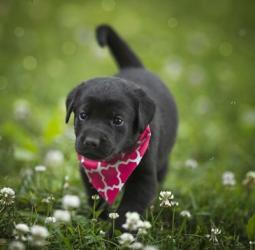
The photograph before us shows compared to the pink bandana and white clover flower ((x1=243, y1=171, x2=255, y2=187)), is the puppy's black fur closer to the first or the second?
the pink bandana

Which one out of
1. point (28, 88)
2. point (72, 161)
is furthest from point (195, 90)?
point (72, 161)

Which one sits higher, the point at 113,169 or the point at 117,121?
the point at 117,121

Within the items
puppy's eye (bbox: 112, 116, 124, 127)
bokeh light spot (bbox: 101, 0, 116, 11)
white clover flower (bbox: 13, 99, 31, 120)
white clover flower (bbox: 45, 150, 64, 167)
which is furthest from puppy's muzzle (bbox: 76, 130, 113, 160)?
bokeh light spot (bbox: 101, 0, 116, 11)

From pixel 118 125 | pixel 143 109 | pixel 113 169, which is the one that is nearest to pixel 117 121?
pixel 118 125

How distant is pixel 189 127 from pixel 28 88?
188cm

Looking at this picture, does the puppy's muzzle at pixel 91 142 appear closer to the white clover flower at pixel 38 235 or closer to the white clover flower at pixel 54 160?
the white clover flower at pixel 38 235

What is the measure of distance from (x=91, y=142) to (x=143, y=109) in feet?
1.36

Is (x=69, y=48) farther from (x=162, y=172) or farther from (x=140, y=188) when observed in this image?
(x=140, y=188)

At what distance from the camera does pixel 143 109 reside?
3.06 m

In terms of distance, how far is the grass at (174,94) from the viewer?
3.03 m

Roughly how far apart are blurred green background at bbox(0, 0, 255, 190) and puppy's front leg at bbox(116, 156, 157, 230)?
0.74 metres

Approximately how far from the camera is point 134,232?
2.99 meters

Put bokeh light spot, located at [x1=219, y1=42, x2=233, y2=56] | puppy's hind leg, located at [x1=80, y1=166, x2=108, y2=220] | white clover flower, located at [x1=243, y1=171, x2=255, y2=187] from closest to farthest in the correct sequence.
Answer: puppy's hind leg, located at [x1=80, y1=166, x2=108, y2=220], white clover flower, located at [x1=243, y1=171, x2=255, y2=187], bokeh light spot, located at [x1=219, y1=42, x2=233, y2=56]

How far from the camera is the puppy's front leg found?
3.13 m
